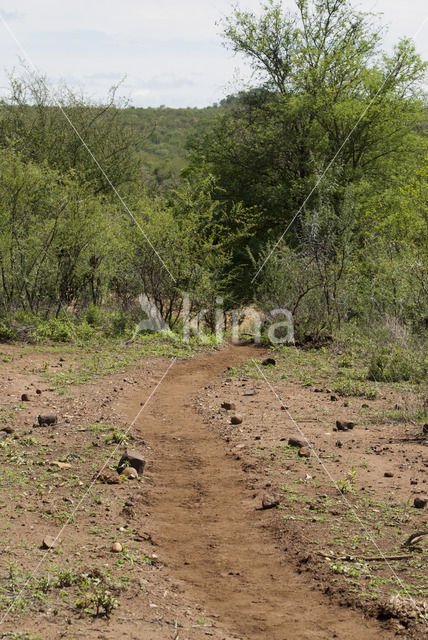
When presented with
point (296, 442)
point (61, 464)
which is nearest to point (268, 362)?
point (296, 442)

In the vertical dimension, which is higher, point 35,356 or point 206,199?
point 206,199

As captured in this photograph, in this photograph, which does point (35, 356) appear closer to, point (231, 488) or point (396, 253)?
point (231, 488)

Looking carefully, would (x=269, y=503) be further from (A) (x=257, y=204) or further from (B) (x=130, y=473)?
(A) (x=257, y=204)

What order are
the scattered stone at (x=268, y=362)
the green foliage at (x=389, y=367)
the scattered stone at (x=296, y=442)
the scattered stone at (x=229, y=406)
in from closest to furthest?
the scattered stone at (x=296, y=442)
the scattered stone at (x=229, y=406)
the green foliage at (x=389, y=367)
the scattered stone at (x=268, y=362)

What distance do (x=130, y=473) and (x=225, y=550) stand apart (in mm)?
1410

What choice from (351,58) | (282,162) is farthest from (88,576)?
(351,58)

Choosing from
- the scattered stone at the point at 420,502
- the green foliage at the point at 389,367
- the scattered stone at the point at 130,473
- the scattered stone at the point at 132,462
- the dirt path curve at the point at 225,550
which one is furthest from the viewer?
the green foliage at the point at 389,367

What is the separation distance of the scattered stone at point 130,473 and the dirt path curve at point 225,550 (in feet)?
0.54

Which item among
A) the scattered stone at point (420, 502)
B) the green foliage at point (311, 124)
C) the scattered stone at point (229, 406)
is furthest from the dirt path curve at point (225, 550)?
the green foliage at point (311, 124)

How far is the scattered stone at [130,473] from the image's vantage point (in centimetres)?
541

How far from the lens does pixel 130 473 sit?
5.43 m

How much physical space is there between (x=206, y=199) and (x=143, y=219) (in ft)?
5.65

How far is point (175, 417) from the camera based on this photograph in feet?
25.2

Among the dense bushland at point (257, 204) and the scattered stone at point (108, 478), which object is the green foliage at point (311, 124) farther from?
the scattered stone at point (108, 478)
